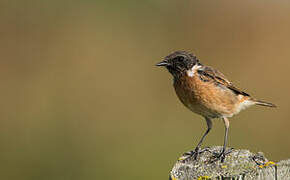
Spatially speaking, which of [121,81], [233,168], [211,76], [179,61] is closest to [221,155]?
[233,168]

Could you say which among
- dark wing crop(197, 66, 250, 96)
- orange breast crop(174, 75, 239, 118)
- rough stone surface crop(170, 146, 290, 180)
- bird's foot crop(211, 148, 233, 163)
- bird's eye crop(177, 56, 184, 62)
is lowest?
rough stone surface crop(170, 146, 290, 180)

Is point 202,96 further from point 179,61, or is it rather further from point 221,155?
point 221,155

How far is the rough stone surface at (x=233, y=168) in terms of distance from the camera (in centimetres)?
332

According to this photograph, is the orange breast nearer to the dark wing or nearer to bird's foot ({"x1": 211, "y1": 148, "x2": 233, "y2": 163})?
the dark wing

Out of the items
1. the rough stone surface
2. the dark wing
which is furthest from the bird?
the rough stone surface

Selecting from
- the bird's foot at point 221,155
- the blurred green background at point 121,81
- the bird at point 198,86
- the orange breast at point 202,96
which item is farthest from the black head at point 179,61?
the blurred green background at point 121,81

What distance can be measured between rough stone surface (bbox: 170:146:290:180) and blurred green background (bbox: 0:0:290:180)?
186 inches

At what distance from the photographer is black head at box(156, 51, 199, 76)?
5.82m

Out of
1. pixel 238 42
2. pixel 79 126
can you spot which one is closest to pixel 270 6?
pixel 238 42

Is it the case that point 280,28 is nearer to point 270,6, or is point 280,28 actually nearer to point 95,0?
point 270,6

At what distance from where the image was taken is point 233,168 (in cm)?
361

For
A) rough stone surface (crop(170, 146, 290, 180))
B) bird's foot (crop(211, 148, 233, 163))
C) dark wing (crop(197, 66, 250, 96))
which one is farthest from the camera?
dark wing (crop(197, 66, 250, 96))

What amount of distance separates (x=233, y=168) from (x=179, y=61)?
2.46 m

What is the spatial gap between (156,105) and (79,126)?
5.82ft
